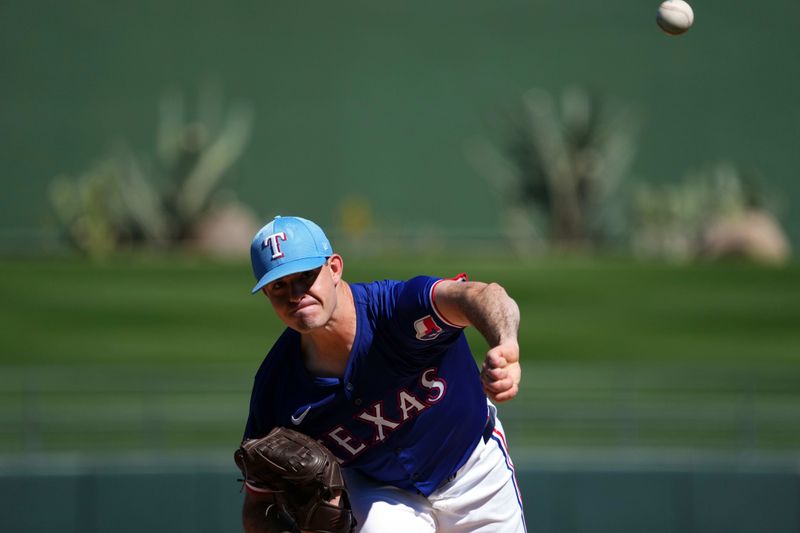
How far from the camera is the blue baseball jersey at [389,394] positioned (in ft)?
15.8

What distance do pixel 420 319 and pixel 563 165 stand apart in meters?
19.1

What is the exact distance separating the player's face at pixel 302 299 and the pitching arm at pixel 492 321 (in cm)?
42

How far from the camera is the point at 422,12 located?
25.8 m

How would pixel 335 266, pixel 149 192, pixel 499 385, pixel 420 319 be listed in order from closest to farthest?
pixel 499 385 < pixel 420 319 < pixel 335 266 < pixel 149 192

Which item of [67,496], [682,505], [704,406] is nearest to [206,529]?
[67,496]

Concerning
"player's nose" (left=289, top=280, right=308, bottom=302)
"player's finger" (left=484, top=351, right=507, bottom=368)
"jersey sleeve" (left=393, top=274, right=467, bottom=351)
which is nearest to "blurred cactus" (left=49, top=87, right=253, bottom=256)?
"jersey sleeve" (left=393, top=274, right=467, bottom=351)

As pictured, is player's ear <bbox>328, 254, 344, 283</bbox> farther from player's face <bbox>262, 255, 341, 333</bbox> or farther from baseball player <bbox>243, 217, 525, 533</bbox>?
player's face <bbox>262, 255, 341, 333</bbox>

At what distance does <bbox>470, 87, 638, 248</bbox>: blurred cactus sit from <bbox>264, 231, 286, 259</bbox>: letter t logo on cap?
63.0 feet

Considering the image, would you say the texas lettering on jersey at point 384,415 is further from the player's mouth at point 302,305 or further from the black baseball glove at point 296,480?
the player's mouth at point 302,305

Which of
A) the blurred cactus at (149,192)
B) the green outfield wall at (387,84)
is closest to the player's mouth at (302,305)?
the blurred cactus at (149,192)

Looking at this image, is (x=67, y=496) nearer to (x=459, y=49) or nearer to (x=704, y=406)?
(x=704, y=406)

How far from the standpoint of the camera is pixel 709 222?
23.4 m

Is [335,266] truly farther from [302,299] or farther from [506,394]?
[506,394]

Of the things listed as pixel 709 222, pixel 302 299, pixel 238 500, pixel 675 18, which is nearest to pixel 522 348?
pixel 709 222
